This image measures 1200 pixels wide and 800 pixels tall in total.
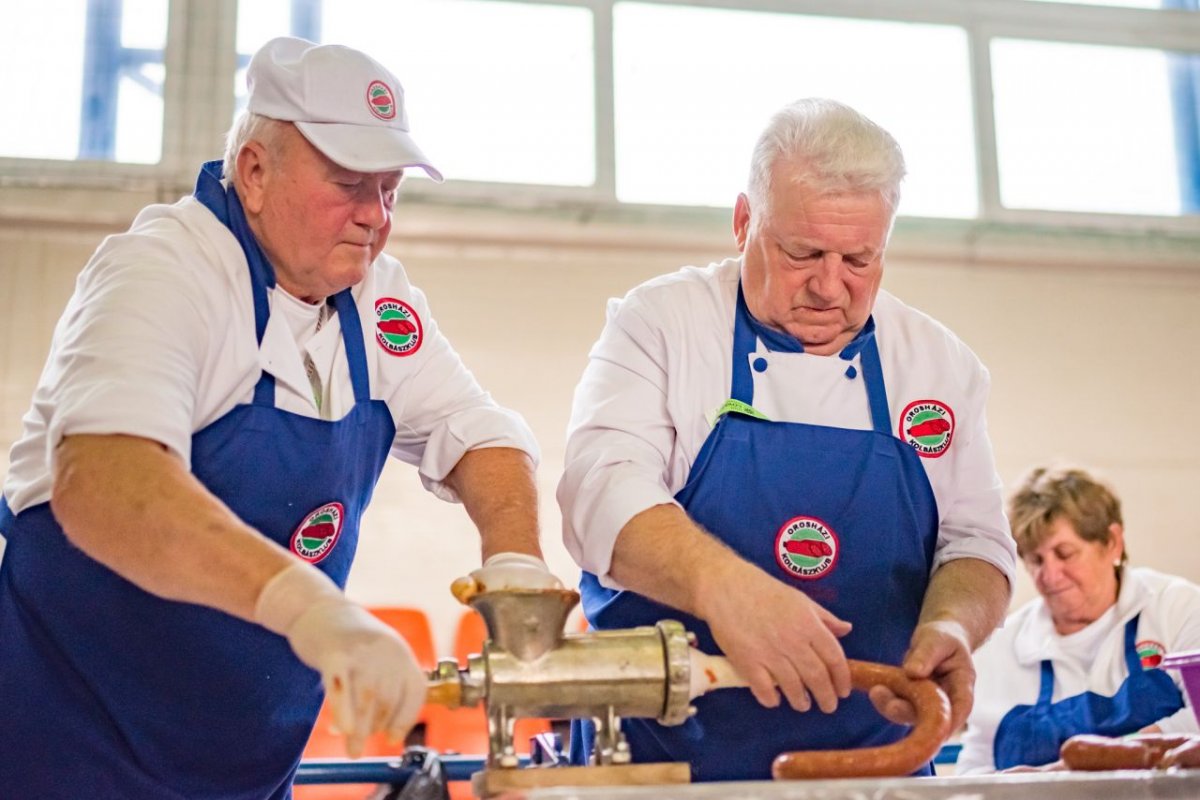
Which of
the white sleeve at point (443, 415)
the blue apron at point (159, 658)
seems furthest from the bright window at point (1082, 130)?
the blue apron at point (159, 658)

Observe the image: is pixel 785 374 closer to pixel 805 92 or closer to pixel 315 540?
pixel 315 540

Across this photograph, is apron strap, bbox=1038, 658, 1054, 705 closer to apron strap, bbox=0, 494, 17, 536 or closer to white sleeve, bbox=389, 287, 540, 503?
white sleeve, bbox=389, 287, 540, 503

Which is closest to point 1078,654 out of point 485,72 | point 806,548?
point 806,548

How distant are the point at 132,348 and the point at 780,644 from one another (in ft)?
3.02

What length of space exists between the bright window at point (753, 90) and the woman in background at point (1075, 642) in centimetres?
237

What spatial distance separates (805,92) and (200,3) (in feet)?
9.26

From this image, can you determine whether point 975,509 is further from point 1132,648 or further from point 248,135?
point 1132,648

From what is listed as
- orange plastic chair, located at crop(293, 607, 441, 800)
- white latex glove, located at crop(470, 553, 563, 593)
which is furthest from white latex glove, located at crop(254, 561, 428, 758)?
orange plastic chair, located at crop(293, 607, 441, 800)

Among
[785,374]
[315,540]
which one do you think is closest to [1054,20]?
[785,374]

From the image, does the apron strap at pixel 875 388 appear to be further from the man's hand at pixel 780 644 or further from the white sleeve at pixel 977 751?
Result: the white sleeve at pixel 977 751

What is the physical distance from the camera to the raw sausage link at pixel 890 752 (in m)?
1.46

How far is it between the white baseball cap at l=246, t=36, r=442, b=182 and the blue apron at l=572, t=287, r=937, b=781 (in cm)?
67

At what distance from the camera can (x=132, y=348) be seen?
5.29 ft

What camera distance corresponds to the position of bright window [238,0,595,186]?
18.7 feet
